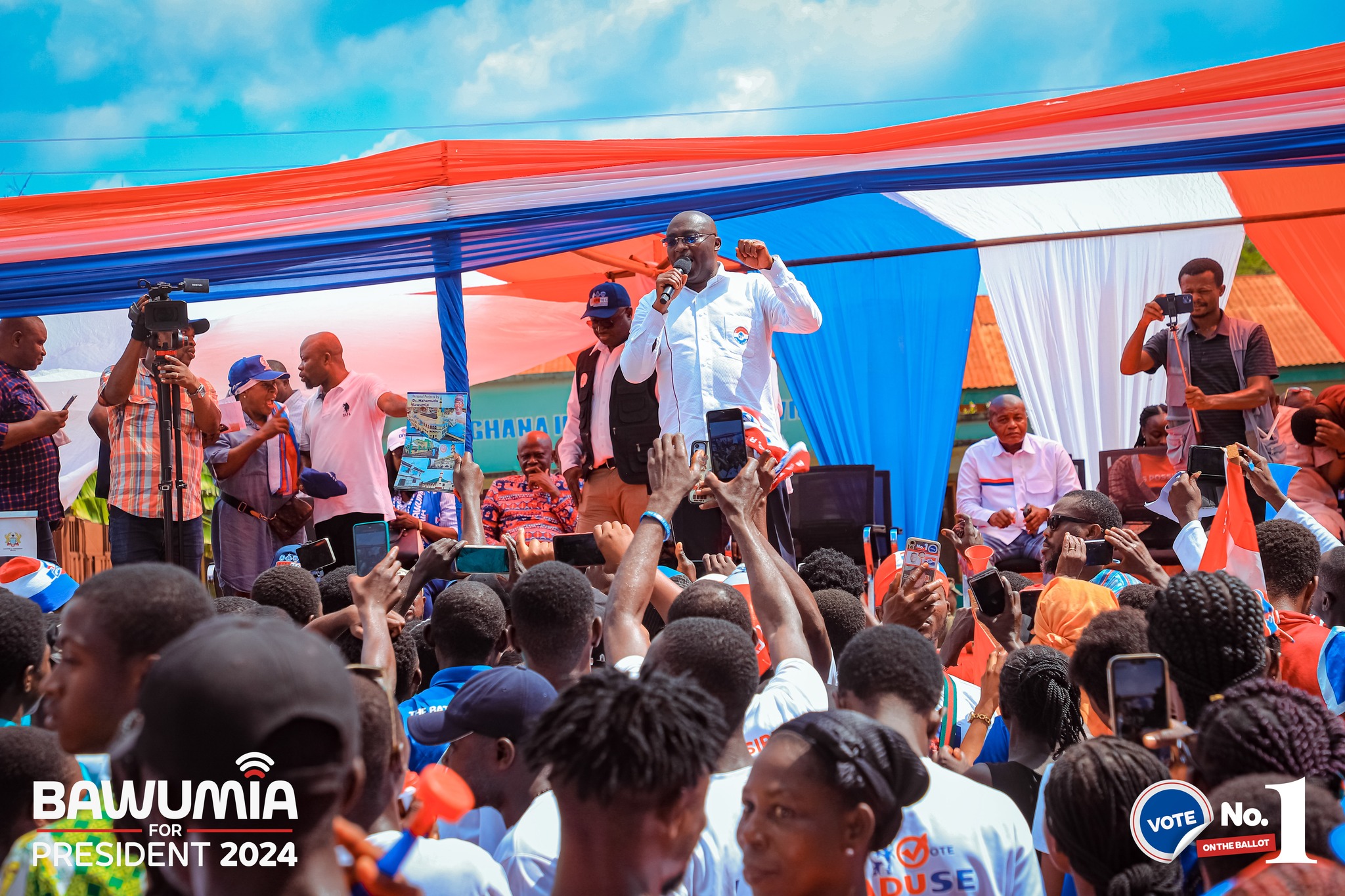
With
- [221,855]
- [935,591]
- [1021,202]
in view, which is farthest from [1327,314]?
[221,855]

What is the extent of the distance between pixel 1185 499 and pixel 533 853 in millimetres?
3083

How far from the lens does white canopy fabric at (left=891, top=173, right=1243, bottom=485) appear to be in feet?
24.8

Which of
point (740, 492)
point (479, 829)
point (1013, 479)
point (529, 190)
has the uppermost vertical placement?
point (529, 190)

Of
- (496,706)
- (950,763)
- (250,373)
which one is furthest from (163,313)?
(950,763)

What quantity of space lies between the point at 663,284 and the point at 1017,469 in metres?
3.36

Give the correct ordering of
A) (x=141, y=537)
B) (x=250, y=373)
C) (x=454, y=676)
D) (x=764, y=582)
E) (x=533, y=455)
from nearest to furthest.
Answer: (x=764, y=582) → (x=454, y=676) → (x=141, y=537) → (x=250, y=373) → (x=533, y=455)

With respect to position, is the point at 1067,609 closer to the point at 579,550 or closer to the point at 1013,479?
the point at 579,550

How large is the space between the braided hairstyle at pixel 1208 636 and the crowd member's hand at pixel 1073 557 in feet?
6.77

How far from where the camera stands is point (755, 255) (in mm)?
5402

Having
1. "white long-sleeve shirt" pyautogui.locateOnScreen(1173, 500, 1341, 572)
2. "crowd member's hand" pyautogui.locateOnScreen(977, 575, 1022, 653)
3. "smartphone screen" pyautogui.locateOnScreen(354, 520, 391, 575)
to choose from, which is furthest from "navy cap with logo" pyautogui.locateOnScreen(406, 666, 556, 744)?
"white long-sleeve shirt" pyautogui.locateOnScreen(1173, 500, 1341, 572)

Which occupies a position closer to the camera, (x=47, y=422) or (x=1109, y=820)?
(x=1109, y=820)

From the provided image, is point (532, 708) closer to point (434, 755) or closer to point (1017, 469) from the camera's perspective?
point (434, 755)

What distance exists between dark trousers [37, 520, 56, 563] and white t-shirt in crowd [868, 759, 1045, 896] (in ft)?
15.6

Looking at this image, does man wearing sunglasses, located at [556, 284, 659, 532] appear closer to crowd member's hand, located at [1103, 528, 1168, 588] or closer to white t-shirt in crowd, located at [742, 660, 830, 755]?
crowd member's hand, located at [1103, 528, 1168, 588]
